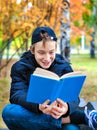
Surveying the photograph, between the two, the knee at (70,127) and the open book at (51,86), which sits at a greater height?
the open book at (51,86)

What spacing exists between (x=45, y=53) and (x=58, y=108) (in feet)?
1.38

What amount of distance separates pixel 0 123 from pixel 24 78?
2.10 meters

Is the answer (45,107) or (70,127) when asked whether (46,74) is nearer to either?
(45,107)

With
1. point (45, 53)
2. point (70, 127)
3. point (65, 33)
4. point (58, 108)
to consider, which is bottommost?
point (70, 127)

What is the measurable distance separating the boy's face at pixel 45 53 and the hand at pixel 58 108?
14.0 inches

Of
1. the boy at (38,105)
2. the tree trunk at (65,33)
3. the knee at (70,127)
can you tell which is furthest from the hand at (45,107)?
the tree trunk at (65,33)

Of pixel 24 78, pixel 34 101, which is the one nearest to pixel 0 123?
pixel 24 78

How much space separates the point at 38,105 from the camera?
2.49m

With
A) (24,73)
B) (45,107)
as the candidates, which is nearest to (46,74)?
(45,107)

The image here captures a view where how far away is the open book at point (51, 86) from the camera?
7.48 feet

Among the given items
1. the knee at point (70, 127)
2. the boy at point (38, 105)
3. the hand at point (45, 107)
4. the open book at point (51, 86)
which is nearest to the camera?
the open book at point (51, 86)

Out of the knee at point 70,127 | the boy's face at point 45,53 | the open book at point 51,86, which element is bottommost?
the knee at point 70,127

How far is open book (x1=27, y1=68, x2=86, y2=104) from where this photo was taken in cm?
228

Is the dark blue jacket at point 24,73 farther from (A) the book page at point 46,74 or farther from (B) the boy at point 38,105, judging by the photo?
(A) the book page at point 46,74
